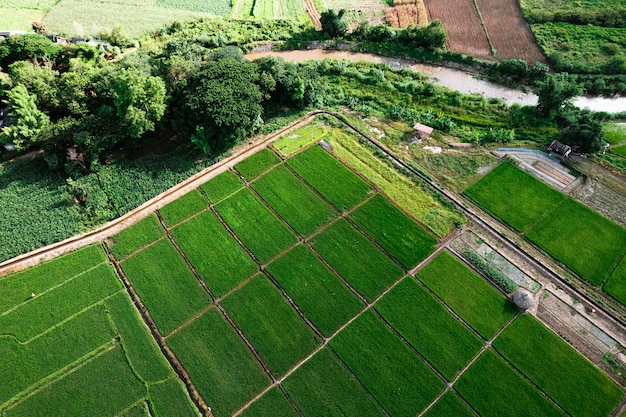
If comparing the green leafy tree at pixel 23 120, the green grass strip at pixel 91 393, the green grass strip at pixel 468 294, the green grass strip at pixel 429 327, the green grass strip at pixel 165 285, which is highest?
the green leafy tree at pixel 23 120

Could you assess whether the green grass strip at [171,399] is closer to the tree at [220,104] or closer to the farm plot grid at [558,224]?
the tree at [220,104]

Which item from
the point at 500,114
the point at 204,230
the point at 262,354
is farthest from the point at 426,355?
the point at 500,114

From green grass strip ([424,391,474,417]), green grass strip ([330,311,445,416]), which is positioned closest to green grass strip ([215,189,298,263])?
green grass strip ([330,311,445,416])

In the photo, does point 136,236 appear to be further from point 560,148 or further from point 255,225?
point 560,148

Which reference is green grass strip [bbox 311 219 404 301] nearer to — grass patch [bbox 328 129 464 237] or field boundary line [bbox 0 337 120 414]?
grass patch [bbox 328 129 464 237]

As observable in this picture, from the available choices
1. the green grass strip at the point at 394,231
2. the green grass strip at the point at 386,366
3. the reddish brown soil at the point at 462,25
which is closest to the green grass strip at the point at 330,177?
the green grass strip at the point at 394,231

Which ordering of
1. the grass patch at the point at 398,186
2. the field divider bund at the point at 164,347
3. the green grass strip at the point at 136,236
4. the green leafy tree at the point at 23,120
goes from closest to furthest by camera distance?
1. the field divider bund at the point at 164,347
2. the green grass strip at the point at 136,236
3. the grass patch at the point at 398,186
4. the green leafy tree at the point at 23,120

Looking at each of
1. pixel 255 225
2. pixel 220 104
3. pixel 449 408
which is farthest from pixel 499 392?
pixel 220 104

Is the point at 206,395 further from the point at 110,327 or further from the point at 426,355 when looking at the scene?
the point at 426,355
